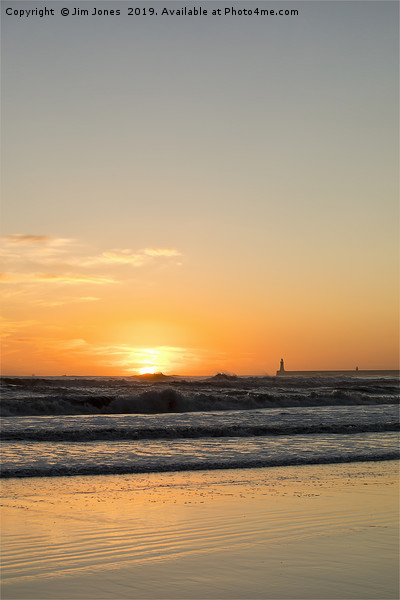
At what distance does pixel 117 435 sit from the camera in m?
19.7

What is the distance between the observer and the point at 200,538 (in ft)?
Answer: 25.9

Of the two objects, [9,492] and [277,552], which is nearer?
[277,552]

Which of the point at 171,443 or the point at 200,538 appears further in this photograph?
the point at 171,443

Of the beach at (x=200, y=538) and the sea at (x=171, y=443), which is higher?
the beach at (x=200, y=538)

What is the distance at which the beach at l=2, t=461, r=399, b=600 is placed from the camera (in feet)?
20.0

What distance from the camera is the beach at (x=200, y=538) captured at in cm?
610

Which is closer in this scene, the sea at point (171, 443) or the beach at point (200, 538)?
the beach at point (200, 538)

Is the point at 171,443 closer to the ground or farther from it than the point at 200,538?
closer to the ground

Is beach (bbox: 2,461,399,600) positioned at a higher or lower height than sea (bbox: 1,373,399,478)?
higher

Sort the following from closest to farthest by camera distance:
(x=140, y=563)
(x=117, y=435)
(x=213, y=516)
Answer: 1. (x=140, y=563)
2. (x=213, y=516)
3. (x=117, y=435)

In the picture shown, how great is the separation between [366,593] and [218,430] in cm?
1519

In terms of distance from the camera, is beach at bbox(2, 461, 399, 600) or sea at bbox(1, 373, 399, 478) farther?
sea at bbox(1, 373, 399, 478)

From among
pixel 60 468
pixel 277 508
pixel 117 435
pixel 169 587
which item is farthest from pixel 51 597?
pixel 117 435

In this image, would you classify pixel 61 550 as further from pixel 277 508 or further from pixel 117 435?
pixel 117 435
